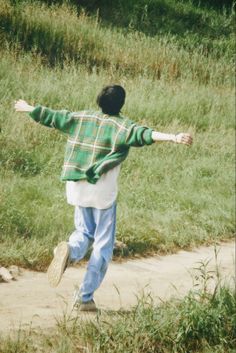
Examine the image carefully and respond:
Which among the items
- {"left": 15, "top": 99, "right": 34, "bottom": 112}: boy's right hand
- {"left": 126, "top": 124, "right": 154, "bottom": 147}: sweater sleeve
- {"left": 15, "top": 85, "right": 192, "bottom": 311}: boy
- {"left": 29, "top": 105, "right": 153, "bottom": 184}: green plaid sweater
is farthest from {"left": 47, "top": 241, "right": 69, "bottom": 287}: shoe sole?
{"left": 15, "top": 99, "right": 34, "bottom": 112}: boy's right hand

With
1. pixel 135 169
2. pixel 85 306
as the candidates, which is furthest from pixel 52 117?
pixel 135 169

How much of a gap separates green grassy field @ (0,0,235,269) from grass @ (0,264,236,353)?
1.60m

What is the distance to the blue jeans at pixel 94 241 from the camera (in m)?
4.84

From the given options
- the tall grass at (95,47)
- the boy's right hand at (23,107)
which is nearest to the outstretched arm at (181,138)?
the boy's right hand at (23,107)

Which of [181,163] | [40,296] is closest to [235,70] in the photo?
[181,163]

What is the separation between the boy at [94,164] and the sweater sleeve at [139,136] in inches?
0.7

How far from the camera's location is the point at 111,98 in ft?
15.8

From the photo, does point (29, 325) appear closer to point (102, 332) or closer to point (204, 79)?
point (102, 332)

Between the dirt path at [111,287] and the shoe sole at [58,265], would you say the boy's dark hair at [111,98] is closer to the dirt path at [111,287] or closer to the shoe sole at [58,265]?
the shoe sole at [58,265]

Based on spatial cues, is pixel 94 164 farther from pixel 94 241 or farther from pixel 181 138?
pixel 181 138

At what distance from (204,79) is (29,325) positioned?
372 inches

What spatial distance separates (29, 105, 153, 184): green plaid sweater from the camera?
478 centimetres

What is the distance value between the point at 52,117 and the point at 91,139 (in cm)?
34

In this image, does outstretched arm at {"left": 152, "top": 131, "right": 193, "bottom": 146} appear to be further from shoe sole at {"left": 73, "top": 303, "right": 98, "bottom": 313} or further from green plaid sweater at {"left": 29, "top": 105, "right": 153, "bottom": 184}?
shoe sole at {"left": 73, "top": 303, "right": 98, "bottom": 313}
